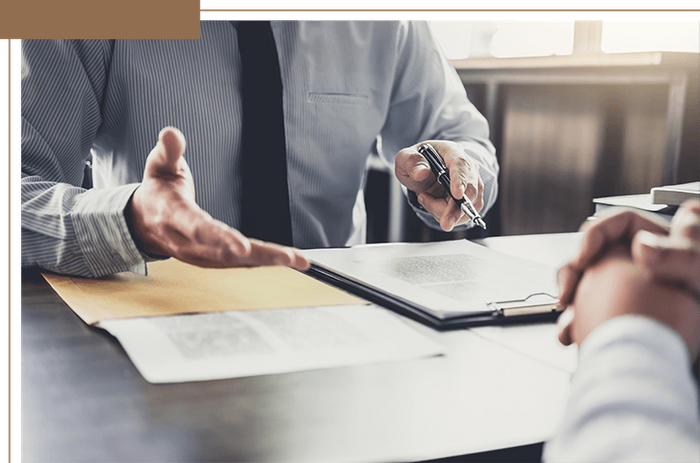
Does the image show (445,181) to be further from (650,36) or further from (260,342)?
(650,36)

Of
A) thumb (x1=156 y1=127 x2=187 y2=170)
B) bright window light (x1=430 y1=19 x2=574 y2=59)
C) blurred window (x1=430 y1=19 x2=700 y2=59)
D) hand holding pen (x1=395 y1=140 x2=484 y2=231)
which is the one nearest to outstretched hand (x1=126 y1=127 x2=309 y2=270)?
thumb (x1=156 y1=127 x2=187 y2=170)

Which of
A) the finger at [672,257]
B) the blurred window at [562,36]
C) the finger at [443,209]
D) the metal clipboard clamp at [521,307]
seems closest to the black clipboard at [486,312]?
the metal clipboard clamp at [521,307]

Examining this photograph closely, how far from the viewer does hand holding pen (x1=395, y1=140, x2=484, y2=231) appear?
584 mm

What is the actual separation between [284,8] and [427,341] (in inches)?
8.7

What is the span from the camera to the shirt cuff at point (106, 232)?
1.56ft

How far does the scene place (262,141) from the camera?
85 centimetres

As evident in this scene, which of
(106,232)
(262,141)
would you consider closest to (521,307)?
(106,232)

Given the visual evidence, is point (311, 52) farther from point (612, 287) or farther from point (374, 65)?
point (612, 287)

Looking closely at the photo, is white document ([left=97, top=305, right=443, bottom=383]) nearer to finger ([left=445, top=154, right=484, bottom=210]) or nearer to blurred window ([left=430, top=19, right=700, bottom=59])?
finger ([left=445, top=154, right=484, bottom=210])

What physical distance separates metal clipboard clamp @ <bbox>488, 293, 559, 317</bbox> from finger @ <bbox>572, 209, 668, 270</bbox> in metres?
0.24

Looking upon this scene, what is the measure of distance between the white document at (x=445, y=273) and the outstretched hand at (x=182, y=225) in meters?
0.17

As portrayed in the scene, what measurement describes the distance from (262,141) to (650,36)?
3.58 ft

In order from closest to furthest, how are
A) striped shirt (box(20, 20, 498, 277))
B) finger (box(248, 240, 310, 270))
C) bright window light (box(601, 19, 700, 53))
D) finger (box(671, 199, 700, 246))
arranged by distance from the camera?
finger (box(671, 199, 700, 246)), finger (box(248, 240, 310, 270)), striped shirt (box(20, 20, 498, 277)), bright window light (box(601, 19, 700, 53))

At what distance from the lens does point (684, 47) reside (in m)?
1.41
